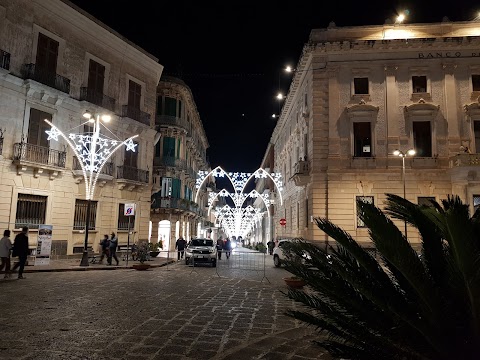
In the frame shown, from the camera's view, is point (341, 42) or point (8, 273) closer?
point (8, 273)

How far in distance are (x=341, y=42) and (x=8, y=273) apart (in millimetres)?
22037

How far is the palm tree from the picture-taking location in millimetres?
2531

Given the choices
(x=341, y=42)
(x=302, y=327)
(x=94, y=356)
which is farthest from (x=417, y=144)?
(x=94, y=356)

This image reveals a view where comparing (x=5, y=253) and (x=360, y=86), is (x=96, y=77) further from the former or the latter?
(x=360, y=86)

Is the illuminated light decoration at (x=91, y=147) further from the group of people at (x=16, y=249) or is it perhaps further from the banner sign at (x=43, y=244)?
the group of people at (x=16, y=249)

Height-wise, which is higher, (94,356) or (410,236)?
(410,236)

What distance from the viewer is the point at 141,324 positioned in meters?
A: 7.45

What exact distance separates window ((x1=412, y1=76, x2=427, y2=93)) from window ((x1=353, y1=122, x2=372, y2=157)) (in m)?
3.73

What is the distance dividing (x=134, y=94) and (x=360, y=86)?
50.1 ft

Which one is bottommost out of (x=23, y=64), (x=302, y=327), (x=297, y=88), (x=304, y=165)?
(x=302, y=327)

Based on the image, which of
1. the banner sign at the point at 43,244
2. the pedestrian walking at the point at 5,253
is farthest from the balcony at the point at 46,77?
the pedestrian walking at the point at 5,253

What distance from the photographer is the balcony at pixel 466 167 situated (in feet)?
74.5

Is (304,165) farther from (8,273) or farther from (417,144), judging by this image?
(8,273)

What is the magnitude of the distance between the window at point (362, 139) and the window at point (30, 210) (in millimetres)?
18525
